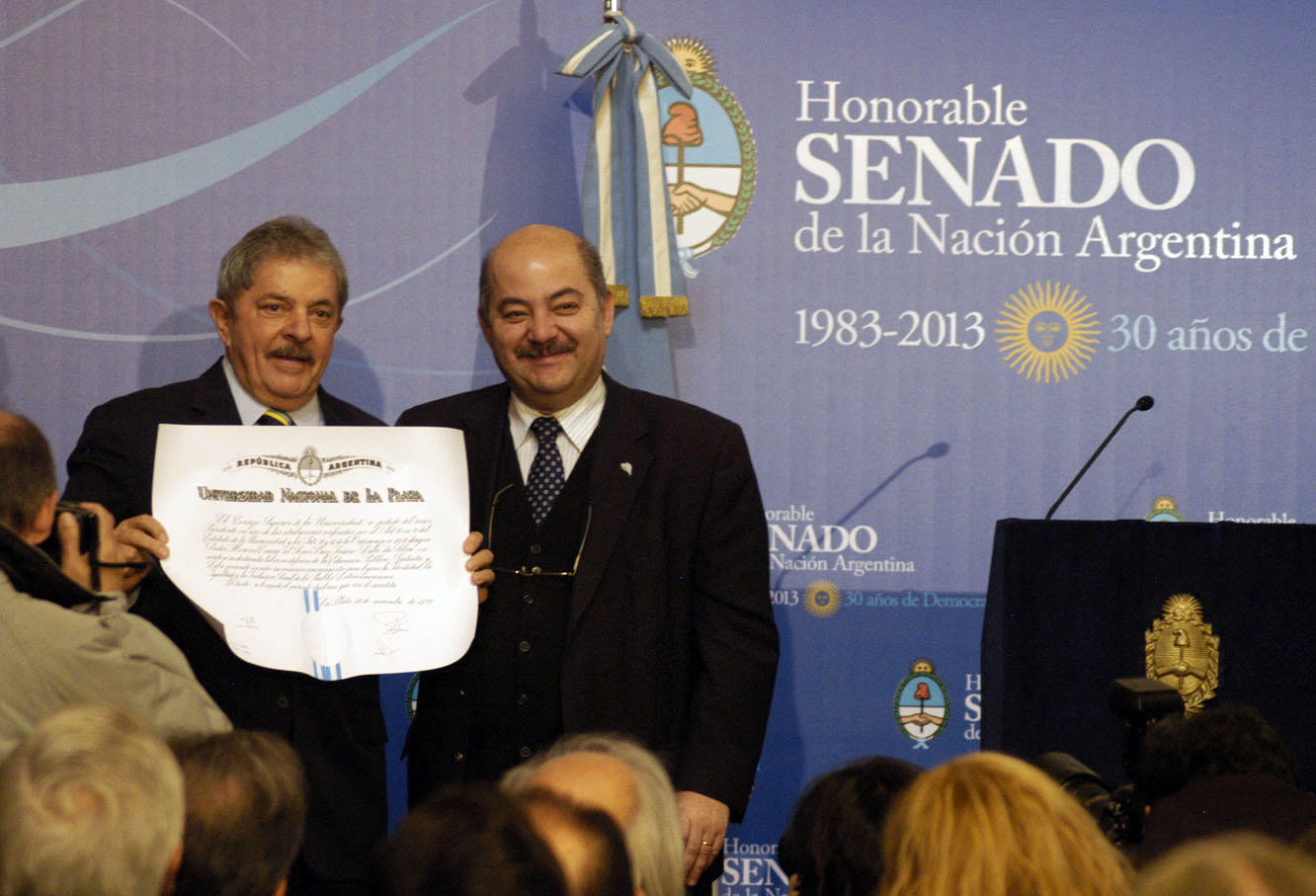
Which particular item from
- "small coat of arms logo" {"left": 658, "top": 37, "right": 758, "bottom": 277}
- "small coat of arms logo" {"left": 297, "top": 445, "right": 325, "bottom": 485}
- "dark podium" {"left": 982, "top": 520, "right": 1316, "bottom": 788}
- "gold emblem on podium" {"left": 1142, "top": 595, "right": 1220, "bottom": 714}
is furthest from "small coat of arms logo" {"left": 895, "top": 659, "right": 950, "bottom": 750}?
"small coat of arms logo" {"left": 297, "top": 445, "right": 325, "bottom": 485}

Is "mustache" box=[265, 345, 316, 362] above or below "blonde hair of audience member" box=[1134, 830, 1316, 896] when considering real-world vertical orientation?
above

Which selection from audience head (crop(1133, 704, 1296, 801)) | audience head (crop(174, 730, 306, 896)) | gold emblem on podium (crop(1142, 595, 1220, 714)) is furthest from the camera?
gold emblem on podium (crop(1142, 595, 1220, 714))

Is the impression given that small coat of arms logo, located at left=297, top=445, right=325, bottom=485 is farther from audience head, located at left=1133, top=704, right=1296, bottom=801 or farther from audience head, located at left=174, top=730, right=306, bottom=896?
audience head, located at left=1133, top=704, right=1296, bottom=801

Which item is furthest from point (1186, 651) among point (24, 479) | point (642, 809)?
point (24, 479)

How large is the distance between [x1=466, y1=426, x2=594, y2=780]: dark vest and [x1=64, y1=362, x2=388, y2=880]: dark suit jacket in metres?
0.21

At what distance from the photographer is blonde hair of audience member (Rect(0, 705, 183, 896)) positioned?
4.50ft

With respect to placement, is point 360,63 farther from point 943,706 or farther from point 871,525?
point 943,706

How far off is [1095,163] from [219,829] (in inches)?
146

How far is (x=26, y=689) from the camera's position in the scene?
1837 millimetres

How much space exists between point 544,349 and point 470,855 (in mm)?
1596

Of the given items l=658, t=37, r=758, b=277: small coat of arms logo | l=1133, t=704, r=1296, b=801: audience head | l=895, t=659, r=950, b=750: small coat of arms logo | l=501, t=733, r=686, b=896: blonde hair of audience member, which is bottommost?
l=895, t=659, r=950, b=750: small coat of arms logo

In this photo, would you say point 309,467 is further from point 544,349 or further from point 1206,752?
point 1206,752

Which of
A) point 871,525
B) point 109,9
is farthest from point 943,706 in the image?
point 109,9

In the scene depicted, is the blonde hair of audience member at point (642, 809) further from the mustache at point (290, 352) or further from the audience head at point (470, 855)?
the mustache at point (290, 352)
